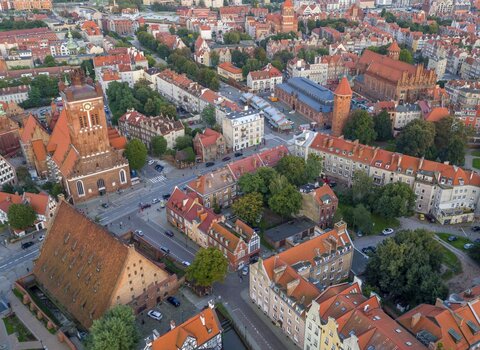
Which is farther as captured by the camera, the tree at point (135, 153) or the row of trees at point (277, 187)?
the tree at point (135, 153)

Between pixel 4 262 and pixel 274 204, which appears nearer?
pixel 4 262

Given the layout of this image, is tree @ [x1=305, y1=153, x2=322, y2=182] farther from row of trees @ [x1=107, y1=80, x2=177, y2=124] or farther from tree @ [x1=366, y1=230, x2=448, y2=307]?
row of trees @ [x1=107, y1=80, x2=177, y2=124]

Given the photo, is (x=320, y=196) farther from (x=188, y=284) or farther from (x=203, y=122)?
(x=203, y=122)

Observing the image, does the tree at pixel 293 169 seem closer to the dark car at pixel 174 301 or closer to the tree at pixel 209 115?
the dark car at pixel 174 301

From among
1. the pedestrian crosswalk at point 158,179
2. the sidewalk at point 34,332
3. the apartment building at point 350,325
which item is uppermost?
the apartment building at point 350,325

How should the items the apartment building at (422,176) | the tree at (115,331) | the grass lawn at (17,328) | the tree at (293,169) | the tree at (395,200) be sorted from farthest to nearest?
the tree at (293,169) < the apartment building at (422,176) < the tree at (395,200) < the grass lawn at (17,328) < the tree at (115,331)

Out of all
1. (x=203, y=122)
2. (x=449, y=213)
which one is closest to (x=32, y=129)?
(x=203, y=122)

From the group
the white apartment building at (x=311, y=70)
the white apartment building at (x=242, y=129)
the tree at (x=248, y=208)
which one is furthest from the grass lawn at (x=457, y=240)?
the white apartment building at (x=311, y=70)
